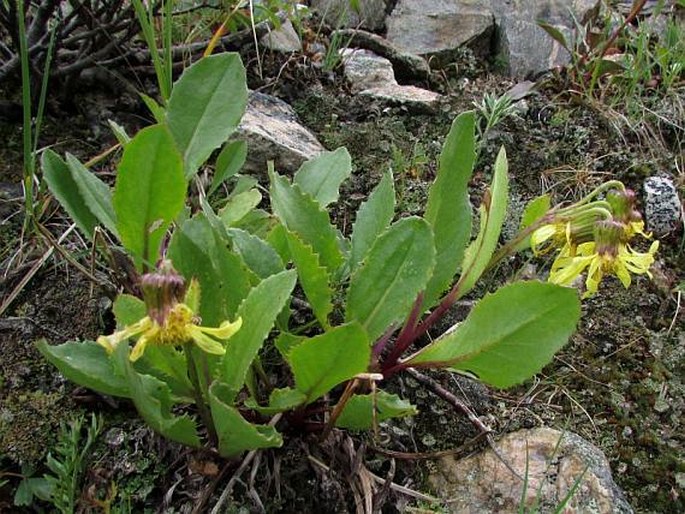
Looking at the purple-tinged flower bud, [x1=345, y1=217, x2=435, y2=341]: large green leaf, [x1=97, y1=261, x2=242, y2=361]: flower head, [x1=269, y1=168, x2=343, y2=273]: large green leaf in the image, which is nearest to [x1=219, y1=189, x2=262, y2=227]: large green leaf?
[x1=269, y1=168, x2=343, y2=273]: large green leaf

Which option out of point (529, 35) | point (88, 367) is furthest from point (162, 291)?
point (529, 35)

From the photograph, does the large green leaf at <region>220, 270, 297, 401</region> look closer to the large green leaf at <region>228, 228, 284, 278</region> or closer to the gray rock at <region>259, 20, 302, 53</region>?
the large green leaf at <region>228, 228, 284, 278</region>

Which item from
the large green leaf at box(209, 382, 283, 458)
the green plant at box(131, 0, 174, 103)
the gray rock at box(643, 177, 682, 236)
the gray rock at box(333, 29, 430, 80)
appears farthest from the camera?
the gray rock at box(333, 29, 430, 80)

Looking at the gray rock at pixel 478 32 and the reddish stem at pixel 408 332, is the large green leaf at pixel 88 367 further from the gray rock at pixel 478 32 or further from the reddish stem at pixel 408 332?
the gray rock at pixel 478 32

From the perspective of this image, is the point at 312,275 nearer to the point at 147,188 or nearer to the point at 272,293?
the point at 272,293

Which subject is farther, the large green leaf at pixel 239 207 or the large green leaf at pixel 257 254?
the large green leaf at pixel 239 207

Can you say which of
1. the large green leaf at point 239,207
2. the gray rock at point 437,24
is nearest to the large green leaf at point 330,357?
the large green leaf at point 239,207
